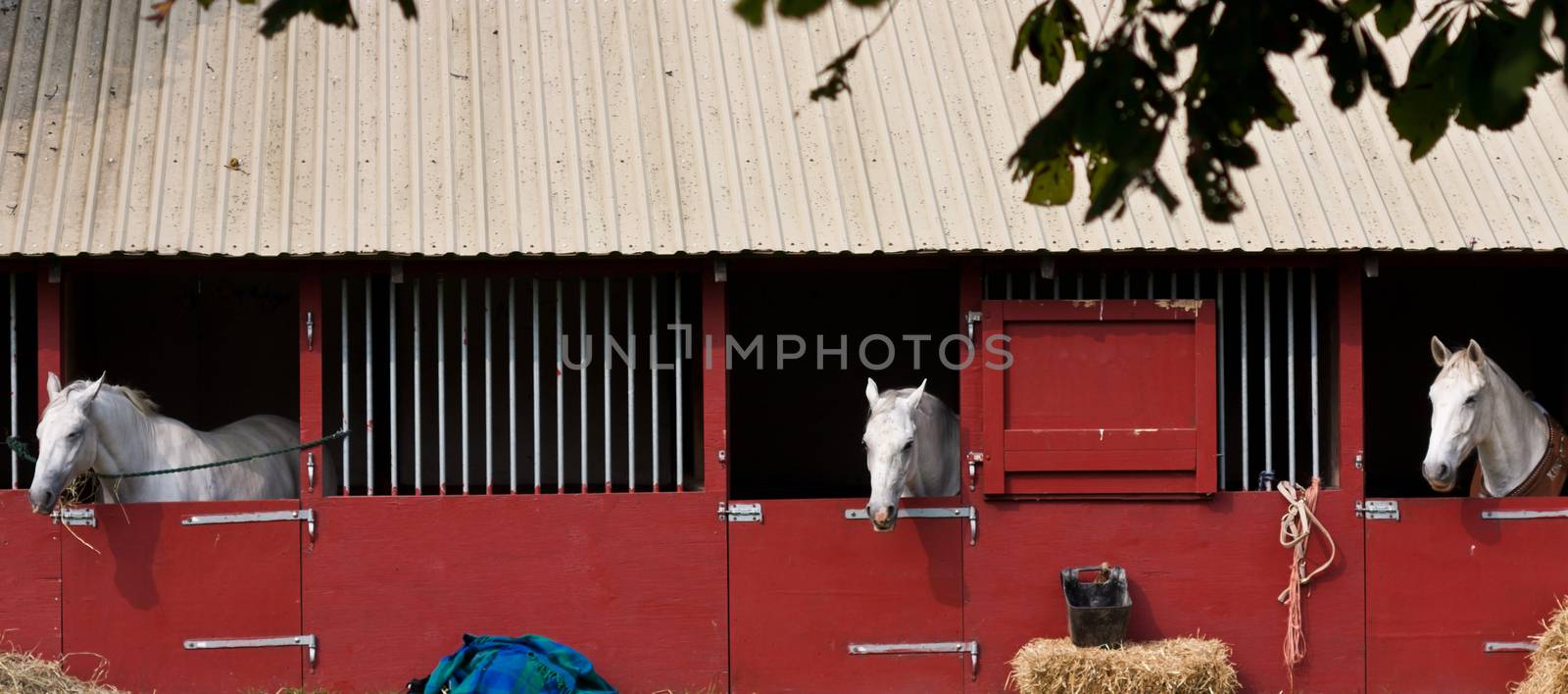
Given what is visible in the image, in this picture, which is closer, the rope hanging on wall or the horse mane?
the horse mane

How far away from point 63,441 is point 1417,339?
275 inches

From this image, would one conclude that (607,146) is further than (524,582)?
Yes

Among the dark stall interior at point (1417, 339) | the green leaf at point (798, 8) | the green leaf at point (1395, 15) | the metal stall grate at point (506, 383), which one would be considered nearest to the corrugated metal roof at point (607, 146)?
the metal stall grate at point (506, 383)

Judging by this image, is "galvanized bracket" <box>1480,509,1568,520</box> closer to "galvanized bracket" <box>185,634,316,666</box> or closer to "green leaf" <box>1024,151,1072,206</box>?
"green leaf" <box>1024,151,1072,206</box>

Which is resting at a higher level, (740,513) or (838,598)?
(740,513)

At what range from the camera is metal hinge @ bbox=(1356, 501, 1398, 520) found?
6.20 metres

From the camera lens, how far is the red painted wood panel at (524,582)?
6113 millimetres

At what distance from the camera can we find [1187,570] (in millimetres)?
6223

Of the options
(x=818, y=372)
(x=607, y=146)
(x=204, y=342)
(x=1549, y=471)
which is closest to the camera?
(x=1549, y=471)

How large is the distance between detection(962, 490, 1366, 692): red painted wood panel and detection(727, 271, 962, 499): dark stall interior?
2857 mm

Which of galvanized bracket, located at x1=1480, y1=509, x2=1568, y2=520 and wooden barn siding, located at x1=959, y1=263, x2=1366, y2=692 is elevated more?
galvanized bracket, located at x1=1480, y1=509, x2=1568, y2=520

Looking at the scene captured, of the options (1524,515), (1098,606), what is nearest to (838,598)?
(1098,606)

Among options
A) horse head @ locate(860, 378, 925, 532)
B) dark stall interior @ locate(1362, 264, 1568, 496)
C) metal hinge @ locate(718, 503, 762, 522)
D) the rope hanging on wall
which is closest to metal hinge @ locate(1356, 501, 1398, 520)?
the rope hanging on wall

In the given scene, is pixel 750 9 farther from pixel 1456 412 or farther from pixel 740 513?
pixel 1456 412
